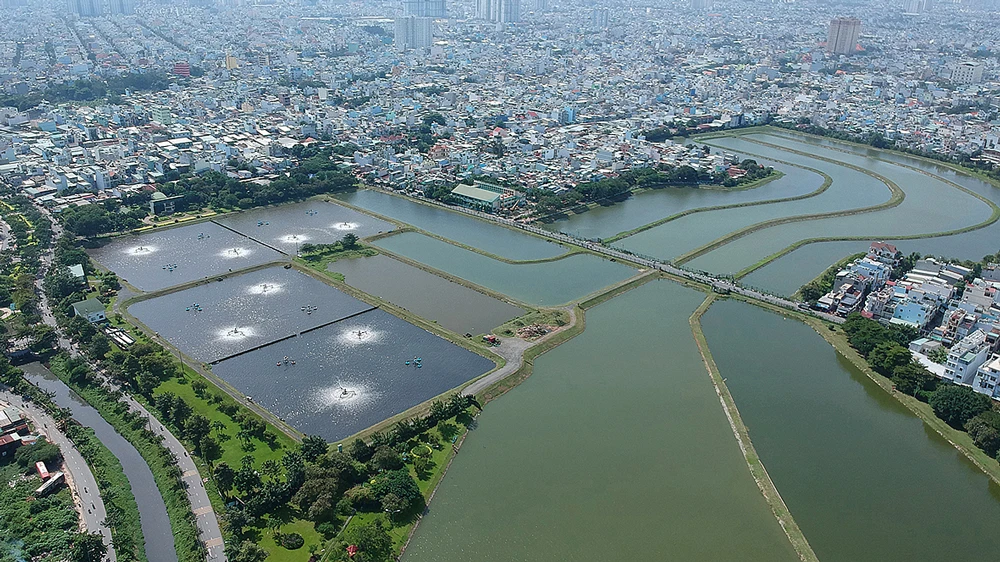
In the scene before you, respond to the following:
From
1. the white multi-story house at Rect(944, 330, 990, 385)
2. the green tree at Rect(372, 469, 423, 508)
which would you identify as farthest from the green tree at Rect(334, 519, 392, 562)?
the white multi-story house at Rect(944, 330, 990, 385)

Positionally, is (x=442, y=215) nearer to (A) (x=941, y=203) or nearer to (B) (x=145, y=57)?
(A) (x=941, y=203)

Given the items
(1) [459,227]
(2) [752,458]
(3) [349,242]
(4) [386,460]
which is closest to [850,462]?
(2) [752,458]

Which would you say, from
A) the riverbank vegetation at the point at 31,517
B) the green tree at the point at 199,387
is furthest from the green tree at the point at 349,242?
the riverbank vegetation at the point at 31,517

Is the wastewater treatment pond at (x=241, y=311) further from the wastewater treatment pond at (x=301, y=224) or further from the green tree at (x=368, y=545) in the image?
the green tree at (x=368, y=545)

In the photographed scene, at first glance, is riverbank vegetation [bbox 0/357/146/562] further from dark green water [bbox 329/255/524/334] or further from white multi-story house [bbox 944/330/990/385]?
white multi-story house [bbox 944/330/990/385]

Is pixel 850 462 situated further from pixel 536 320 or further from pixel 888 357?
pixel 536 320

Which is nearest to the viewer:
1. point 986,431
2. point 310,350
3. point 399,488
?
point 399,488

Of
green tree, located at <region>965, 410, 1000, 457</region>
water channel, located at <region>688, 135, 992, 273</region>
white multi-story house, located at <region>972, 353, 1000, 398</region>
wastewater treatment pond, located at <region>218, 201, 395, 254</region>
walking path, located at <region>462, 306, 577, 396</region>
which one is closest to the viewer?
green tree, located at <region>965, 410, 1000, 457</region>
